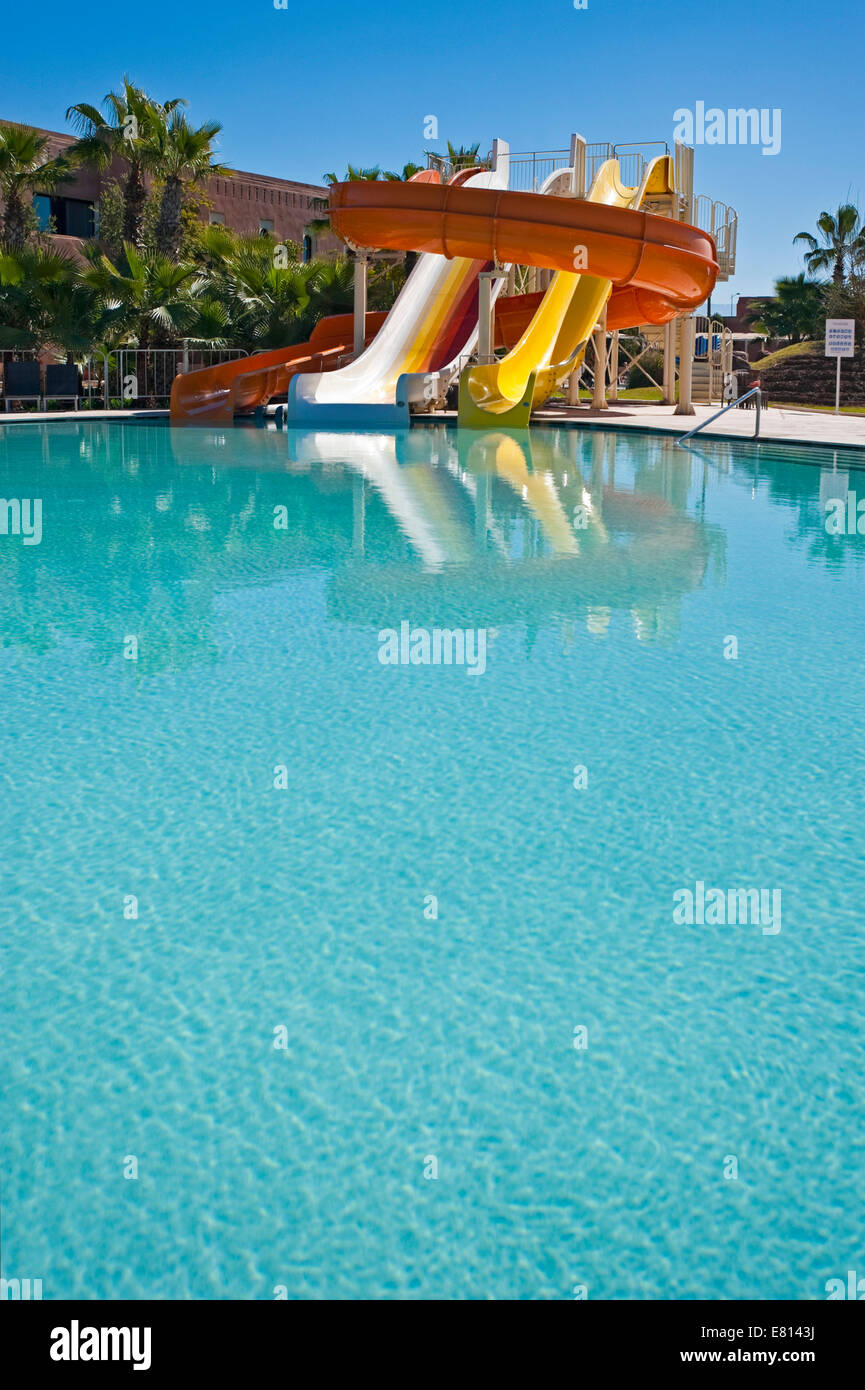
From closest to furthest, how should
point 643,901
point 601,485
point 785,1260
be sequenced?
point 785,1260
point 643,901
point 601,485

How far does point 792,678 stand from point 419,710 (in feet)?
5.78

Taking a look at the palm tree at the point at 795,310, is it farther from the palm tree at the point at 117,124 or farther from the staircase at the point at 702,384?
the palm tree at the point at 117,124

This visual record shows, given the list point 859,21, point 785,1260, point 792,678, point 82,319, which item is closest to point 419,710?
point 792,678

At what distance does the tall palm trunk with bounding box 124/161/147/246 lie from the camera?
90.9 feet

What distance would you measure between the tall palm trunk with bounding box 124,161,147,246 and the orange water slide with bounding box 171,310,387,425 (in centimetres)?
702

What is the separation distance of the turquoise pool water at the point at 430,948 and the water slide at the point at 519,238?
461 inches

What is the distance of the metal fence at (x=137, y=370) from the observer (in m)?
25.2

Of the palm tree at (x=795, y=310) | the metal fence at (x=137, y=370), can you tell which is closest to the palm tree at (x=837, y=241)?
the palm tree at (x=795, y=310)

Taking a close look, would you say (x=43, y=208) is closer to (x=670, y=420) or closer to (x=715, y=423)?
(x=670, y=420)

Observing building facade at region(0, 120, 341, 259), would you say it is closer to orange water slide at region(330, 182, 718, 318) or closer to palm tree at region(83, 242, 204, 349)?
palm tree at region(83, 242, 204, 349)

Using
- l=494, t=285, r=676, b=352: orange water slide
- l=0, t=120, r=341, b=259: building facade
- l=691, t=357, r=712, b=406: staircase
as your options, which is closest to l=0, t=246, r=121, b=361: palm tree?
l=0, t=120, r=341, b=259: building facade

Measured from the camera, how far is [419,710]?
5066mm

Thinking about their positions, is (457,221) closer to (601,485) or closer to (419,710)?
(601,485)
